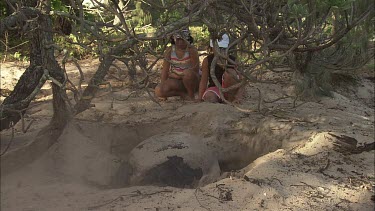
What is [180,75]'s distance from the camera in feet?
18.2

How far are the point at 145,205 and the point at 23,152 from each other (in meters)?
→ 1.51

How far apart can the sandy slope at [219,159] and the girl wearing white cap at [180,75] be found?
0.55 ft

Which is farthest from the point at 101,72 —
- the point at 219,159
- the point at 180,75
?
the point at 180,75

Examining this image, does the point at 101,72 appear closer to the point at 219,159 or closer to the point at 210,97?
the point at 219,159

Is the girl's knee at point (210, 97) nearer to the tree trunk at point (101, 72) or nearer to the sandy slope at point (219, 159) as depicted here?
the sandy slope at point (219, 159)

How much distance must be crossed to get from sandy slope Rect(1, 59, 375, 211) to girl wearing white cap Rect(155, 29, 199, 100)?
6.6 inches

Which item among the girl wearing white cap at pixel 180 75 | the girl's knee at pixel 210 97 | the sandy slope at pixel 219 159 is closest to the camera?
the sandy slope at pixel 219 159

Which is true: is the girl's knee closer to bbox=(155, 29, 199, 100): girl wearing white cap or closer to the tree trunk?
bbox=(155, 29, 199, 100): girl wearing white cap

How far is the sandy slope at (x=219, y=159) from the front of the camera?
3090mm

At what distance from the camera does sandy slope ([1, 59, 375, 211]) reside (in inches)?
122

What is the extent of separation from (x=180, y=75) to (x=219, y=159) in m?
1.59

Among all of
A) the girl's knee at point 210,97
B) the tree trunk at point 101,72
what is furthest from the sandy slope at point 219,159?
the tree trunk at point 101,72

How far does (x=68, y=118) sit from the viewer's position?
13.4 feet

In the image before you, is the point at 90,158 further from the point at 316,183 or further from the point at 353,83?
the point at 353,83
